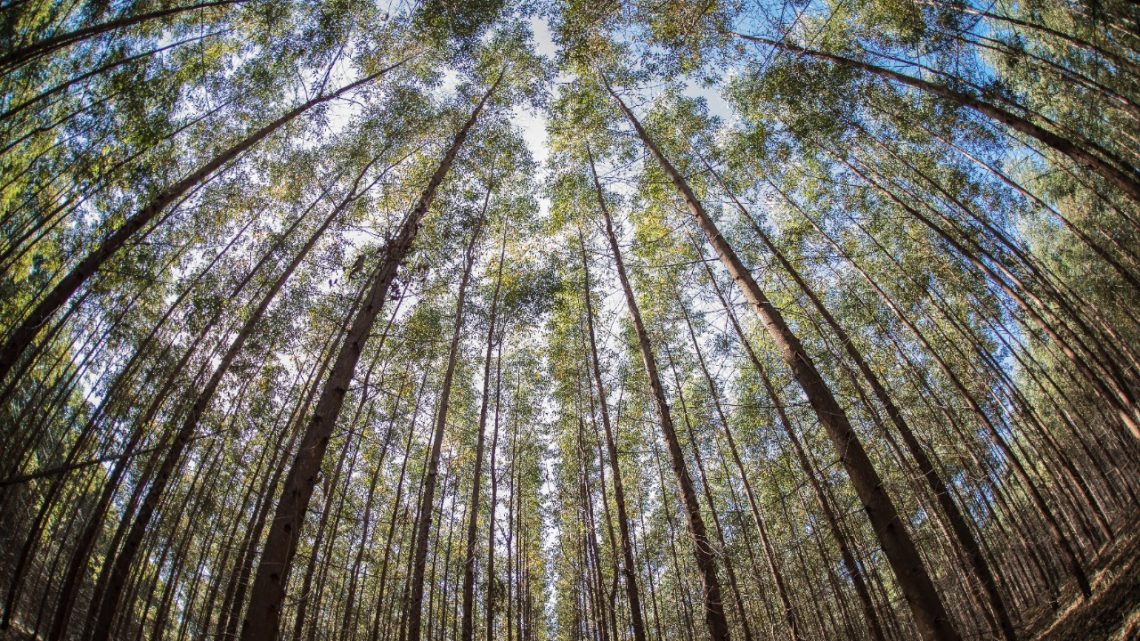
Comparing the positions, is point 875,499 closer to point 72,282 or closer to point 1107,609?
point 1107,609

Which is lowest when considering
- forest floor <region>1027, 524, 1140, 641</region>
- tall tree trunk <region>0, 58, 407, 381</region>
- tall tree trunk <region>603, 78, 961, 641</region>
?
forest floor <region>1027, 524, 1140, 641</region>

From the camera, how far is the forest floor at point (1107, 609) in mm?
4043

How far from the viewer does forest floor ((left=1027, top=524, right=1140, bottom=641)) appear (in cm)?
404

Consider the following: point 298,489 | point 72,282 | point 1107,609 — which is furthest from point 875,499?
point 72,282

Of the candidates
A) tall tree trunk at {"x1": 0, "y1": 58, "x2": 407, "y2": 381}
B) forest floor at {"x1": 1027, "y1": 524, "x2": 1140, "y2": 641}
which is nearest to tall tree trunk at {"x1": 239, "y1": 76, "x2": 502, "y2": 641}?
tall tree trunk at {"x1": 0, "y1": 58, "x2": 407, "y2": 381}

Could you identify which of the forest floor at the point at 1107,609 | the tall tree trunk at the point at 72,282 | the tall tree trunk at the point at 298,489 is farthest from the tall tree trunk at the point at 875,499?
the tall tree trunk at the point at 72,282

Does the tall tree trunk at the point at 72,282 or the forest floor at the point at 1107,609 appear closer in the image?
the tall tree trunk at the point at 72,282

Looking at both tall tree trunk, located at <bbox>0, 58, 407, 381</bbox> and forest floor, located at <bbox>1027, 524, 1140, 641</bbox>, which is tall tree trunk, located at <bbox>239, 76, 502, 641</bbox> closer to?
tall tree trunk, located at <bbox>0, 58, 407, 381</bbox>

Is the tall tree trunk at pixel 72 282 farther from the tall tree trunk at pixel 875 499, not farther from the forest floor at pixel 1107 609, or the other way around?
the forest floor at pixel 1107 609

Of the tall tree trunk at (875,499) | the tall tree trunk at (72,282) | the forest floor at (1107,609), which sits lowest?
the forest floor at (1107,609)

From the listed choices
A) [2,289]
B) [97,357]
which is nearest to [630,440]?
[97,357]

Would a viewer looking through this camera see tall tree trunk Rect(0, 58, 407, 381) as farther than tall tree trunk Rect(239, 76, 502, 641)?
No

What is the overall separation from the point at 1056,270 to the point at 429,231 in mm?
17924

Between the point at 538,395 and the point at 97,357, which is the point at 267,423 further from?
the point at 538,395
